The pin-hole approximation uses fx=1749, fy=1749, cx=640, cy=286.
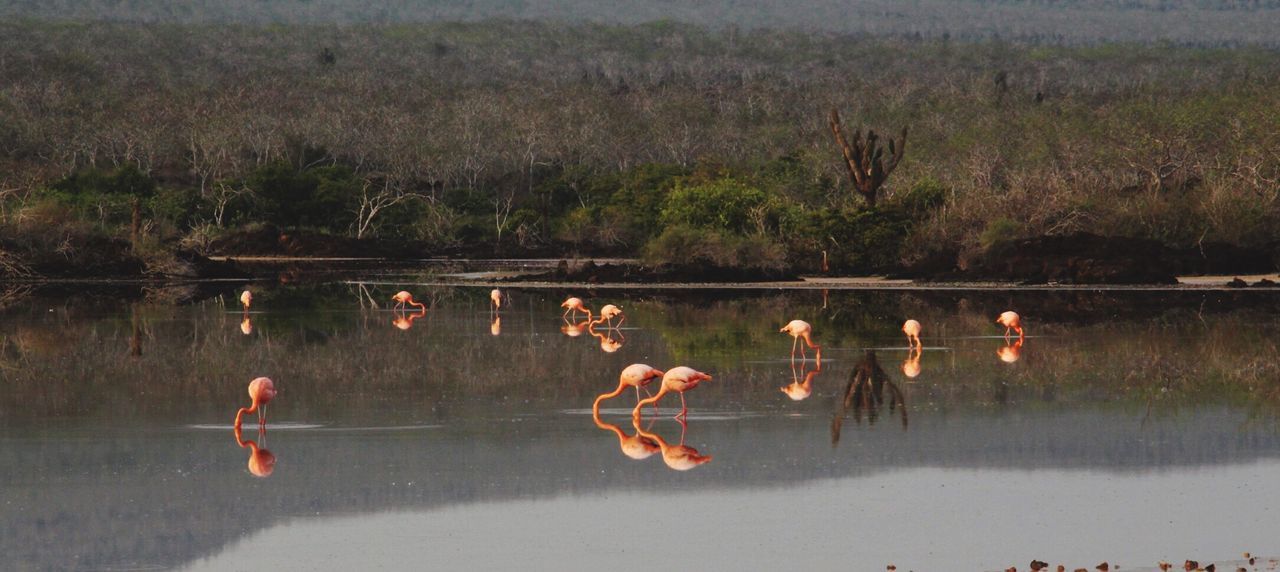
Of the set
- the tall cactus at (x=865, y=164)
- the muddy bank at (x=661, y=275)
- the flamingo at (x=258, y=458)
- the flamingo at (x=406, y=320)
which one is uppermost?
the tall cactus at (x=865, y=164)

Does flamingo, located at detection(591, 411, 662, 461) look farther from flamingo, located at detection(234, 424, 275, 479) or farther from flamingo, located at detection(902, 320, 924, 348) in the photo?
flamingo, located at detection(902, 320, 924, 348)

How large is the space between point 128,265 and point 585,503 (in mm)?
40001

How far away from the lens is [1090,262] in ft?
147

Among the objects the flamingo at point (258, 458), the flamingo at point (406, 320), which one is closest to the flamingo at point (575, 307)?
the flamingo at point (406, 320)

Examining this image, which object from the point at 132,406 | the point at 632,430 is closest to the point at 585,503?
the point at 632,430

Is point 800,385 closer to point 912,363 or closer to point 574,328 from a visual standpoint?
point 912,363

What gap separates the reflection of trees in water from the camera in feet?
57.0

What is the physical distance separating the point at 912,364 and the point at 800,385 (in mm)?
2880

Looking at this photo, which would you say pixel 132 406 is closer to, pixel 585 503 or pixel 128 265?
pixel 585 503

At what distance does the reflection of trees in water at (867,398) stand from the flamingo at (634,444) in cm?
167

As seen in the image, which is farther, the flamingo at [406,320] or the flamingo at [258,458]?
the flamingo at [406,320]

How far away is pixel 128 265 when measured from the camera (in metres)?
50.2

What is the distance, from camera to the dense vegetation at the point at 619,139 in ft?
171

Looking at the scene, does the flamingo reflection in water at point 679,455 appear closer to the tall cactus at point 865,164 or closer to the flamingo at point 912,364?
the flamingo at point 912,364
